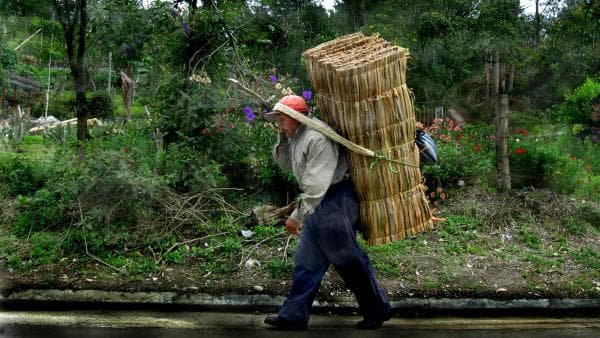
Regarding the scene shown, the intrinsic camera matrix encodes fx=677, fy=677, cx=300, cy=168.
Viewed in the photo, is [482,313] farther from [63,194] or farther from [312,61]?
[63,194]

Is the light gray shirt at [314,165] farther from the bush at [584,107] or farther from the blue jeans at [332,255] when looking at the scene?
the bush at [584,107]

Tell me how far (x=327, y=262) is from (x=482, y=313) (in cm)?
169

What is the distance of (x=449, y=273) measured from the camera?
6078 millimetres

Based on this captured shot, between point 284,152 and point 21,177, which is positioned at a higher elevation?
point 284,152

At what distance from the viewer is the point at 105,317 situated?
16.9ft

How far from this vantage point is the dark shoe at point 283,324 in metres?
4.76

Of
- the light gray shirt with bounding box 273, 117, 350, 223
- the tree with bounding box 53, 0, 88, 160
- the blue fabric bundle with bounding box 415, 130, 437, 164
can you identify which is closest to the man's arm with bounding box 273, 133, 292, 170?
the light gray shirt with bounding box 273, 117, 350, 223

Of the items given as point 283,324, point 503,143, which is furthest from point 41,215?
point 503,143

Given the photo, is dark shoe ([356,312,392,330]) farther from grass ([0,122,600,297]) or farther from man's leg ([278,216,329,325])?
grass ([0,122,600,297])

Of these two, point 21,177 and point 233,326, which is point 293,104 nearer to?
point 233,326

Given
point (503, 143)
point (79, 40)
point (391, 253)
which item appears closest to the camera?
point (391, 253)

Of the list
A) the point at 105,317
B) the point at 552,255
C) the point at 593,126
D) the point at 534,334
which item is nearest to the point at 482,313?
the point at 534,334

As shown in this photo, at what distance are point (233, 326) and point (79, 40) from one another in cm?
370

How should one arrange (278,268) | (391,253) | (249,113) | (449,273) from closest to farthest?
(278,268) → (449,273) → (391,253) → (249,113)
